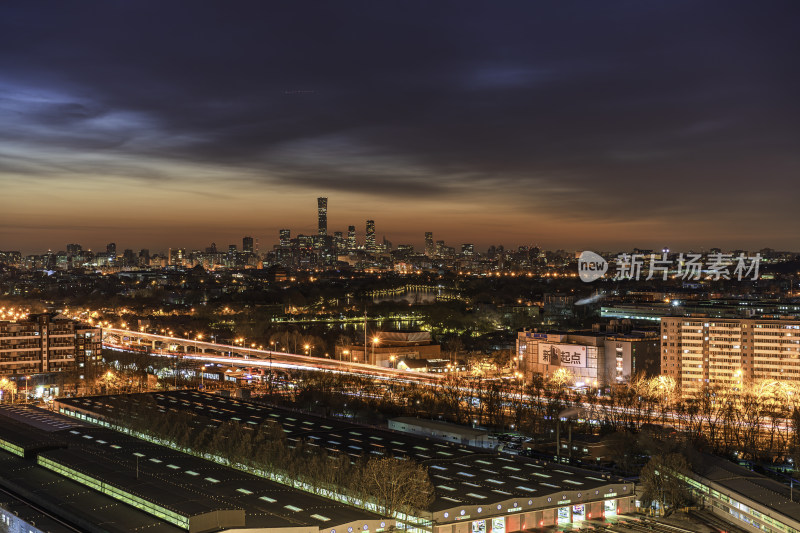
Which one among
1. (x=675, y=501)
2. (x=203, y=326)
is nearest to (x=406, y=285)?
(x=203, y=326)

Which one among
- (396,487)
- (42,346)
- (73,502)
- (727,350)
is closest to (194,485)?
(73,502)

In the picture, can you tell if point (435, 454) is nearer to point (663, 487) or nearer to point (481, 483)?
point (481, 483)

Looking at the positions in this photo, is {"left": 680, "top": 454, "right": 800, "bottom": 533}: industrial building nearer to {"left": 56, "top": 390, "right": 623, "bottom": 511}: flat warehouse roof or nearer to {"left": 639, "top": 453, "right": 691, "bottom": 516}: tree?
{"left": 639, "top": 453, "right": 691, "bottom": 516}: tree

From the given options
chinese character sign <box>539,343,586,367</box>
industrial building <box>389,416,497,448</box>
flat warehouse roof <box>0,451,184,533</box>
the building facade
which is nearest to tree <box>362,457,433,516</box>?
flat warehouse roof <box>0,451,184,533</box>

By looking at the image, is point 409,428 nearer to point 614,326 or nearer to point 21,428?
point 21,428

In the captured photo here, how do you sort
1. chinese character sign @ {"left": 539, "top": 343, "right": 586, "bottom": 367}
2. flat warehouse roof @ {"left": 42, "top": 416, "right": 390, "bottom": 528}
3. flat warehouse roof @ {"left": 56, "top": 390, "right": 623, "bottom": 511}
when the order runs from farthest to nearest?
chinese character sign @ {"left": 539, "top": 343, "right": 586, "bottom": 367}, flat warehouse roof @ {"left": 56, "top": 390, "right": 623, "bottom": 511}, flat warehouse roof @ {"left": 42, "top": 416, "right": 390, "bottom": 528}

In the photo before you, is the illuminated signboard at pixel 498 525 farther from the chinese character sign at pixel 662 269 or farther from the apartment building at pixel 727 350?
the chinese character sign at pixel 662 269

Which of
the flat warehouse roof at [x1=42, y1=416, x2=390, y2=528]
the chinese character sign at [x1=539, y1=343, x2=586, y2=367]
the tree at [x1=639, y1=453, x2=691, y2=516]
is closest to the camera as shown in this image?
the flat warehouse roof at [x1=42, y1=416, x2=390, y2=528]
